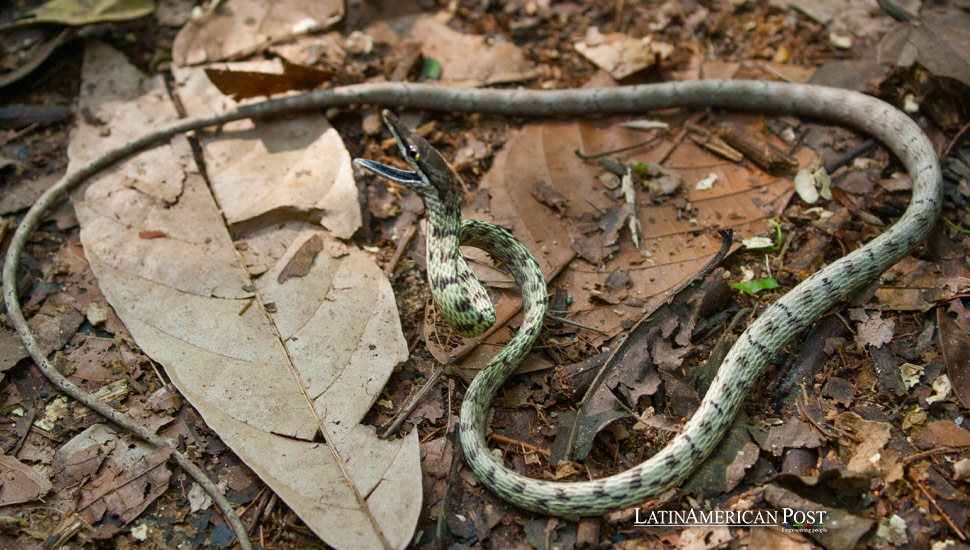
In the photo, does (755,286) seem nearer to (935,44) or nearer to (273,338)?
(935,44)

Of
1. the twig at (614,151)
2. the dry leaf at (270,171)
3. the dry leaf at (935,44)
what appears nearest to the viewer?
the dry leaf at (270,171)

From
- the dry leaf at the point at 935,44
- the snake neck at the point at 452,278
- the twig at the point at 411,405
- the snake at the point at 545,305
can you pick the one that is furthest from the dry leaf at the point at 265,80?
the dry leaf at the point at 935,44

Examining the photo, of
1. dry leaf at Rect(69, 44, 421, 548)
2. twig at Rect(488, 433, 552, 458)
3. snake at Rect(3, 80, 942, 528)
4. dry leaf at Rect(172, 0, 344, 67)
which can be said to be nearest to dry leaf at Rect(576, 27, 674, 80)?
snake at Rect(3, 80, 942, 528)

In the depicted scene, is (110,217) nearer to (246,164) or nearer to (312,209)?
(246,164)

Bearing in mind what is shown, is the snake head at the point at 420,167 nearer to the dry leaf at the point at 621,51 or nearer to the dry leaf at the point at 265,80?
the dry leaf at the point at 265,80

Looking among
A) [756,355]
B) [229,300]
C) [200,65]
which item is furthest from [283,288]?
[756,355]

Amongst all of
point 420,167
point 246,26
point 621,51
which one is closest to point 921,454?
point 420,167

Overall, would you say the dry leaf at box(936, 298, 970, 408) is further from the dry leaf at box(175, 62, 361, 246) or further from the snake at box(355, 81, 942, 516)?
the dry leaf at box(175, 62, 361, 246)
